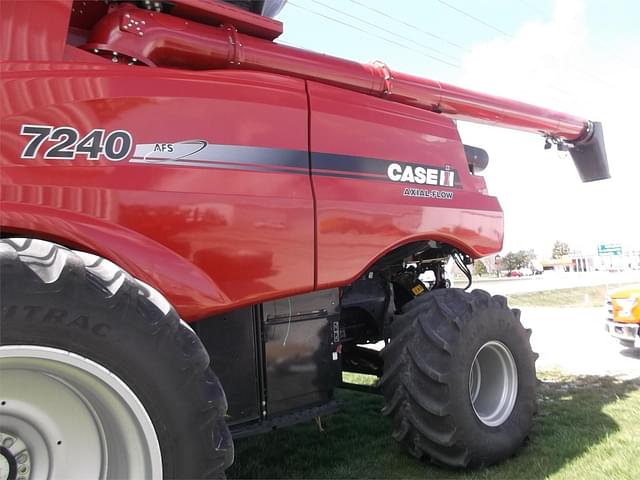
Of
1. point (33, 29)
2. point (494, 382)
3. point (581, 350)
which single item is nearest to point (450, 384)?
point (494, 382)

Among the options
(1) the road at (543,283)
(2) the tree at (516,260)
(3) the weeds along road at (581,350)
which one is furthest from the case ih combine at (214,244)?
(2) the tree at (516,260)

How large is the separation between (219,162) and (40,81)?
889mm

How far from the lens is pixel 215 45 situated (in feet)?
9.88

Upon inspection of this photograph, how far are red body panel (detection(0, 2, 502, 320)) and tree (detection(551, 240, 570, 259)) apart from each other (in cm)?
12228

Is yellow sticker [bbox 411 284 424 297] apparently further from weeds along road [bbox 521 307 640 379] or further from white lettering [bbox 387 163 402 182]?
weeds along road [bbox 521 307 640 379]

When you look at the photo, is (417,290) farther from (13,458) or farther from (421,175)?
(13,458)

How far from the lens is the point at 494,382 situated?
400 cm

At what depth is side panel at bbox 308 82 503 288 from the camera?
3.14m

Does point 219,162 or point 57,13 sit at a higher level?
point 57,13

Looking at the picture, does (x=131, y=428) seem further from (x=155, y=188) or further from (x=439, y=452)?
(x=439, y=452)

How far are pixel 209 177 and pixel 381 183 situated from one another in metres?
1.23

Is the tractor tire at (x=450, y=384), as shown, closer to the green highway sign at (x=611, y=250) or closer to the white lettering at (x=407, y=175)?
the white lettering at (x=407, y=175)

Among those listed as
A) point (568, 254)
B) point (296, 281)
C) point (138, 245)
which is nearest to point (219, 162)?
point (138, 245)

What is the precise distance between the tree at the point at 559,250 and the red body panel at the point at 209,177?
122279 millimetres
